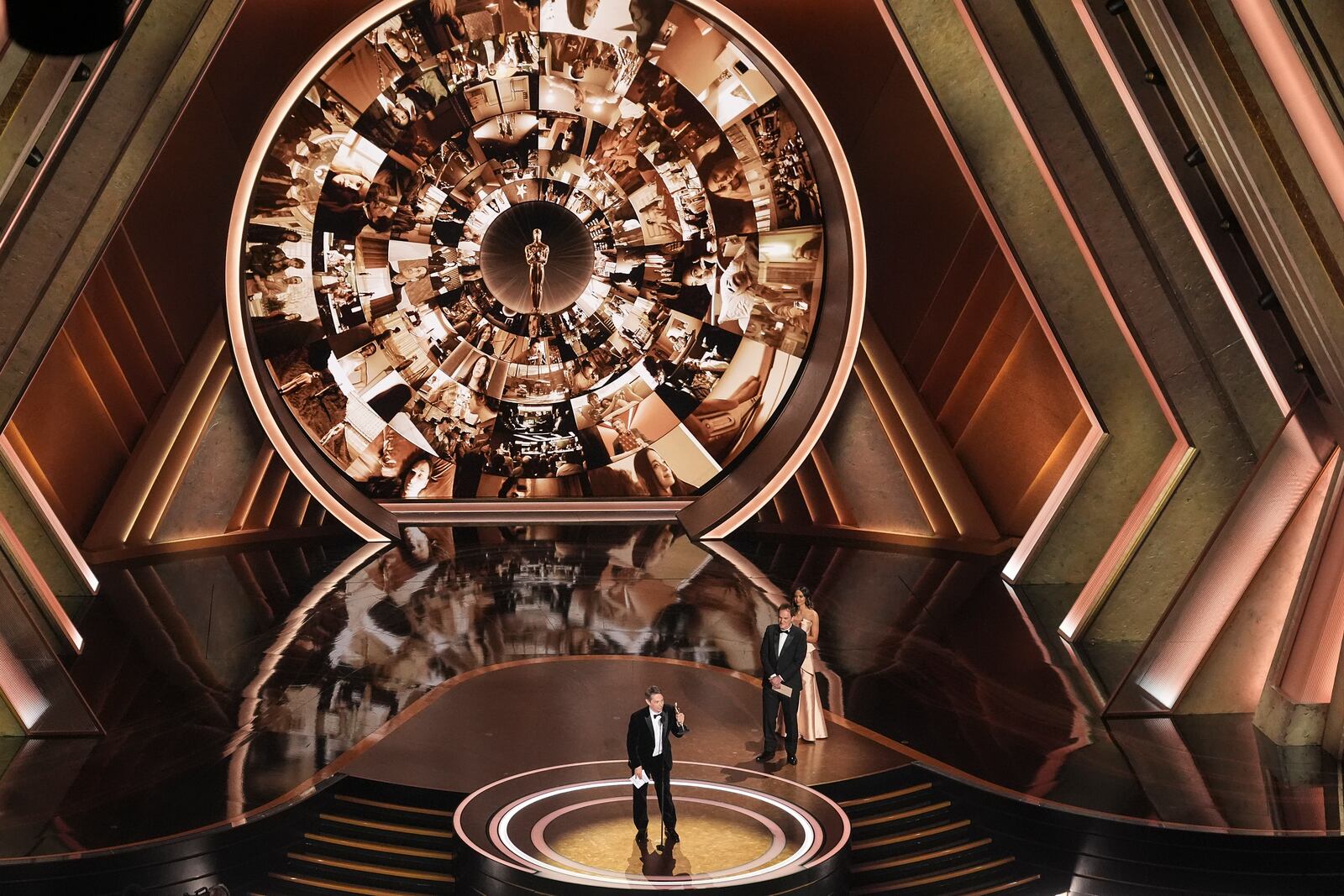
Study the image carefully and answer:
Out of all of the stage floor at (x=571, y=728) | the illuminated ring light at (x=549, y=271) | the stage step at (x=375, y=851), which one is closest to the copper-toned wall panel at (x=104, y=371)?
the illuminated ring light at (x=549, y=271)

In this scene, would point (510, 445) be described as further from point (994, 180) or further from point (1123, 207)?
point (1123, 207)

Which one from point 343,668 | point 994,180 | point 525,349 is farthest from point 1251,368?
point 525,349

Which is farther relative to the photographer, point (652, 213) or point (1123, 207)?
point (652, 213)

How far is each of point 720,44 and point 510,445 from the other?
524cm

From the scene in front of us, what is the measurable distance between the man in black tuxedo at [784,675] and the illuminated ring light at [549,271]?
19.9 feet

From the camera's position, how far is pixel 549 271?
46.2ft

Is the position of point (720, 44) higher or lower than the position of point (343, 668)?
higher

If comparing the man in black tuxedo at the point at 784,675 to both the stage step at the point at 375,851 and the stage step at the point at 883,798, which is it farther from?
the stage step at the point at 375,851

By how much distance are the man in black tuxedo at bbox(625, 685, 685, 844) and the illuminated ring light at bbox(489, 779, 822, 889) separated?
1.28 feet

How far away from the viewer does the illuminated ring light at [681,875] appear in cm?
461

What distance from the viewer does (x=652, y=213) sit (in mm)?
13883

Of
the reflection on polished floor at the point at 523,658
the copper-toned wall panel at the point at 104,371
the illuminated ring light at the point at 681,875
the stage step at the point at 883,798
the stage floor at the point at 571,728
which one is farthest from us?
the copper-toned wall panel at the point at 104,371

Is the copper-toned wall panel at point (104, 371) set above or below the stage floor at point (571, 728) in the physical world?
above

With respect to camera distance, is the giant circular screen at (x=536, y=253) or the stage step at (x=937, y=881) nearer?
the stage step at (x=937, y=881)
